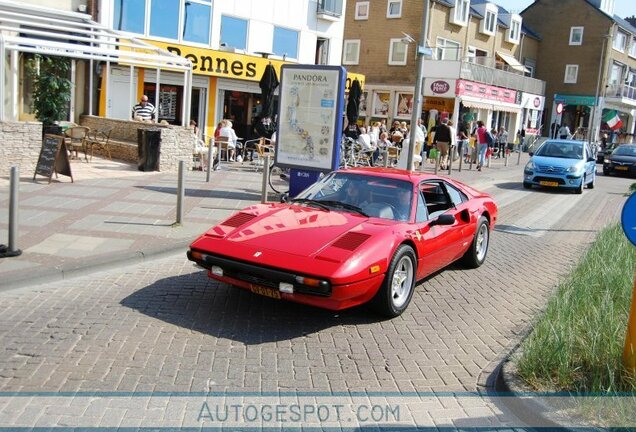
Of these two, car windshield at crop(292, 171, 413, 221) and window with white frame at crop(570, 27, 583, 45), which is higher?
window with white frame at crop(570, 27, 583, 45)

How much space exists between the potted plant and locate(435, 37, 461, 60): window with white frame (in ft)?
80.0

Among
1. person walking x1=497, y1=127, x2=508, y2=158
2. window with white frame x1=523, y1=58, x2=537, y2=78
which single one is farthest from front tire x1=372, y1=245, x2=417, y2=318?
window with white frame x1=523, y1=58, x2=537, y2=78

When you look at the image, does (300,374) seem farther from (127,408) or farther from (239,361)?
(127,408)

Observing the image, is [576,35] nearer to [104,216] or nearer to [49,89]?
[49,89]

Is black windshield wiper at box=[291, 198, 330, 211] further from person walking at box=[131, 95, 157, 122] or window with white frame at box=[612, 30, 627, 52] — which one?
window with white frame at box=[612, 30, 627, 52]

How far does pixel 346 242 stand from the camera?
586cm

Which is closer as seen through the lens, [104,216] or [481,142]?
[104,216]

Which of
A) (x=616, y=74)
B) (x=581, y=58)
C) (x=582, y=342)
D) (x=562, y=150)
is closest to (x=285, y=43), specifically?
(x=562, y=150)

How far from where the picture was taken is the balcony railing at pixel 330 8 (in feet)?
90.0

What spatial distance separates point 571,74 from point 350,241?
5239 centimetres

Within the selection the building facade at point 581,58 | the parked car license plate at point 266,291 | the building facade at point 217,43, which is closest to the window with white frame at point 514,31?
the building facade at point 581,58

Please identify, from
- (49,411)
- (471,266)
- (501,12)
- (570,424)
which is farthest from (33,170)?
(501,12)

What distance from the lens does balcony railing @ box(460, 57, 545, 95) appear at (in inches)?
1400

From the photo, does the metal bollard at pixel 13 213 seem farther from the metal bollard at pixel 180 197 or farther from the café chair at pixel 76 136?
the café chair at pixel 76 136
